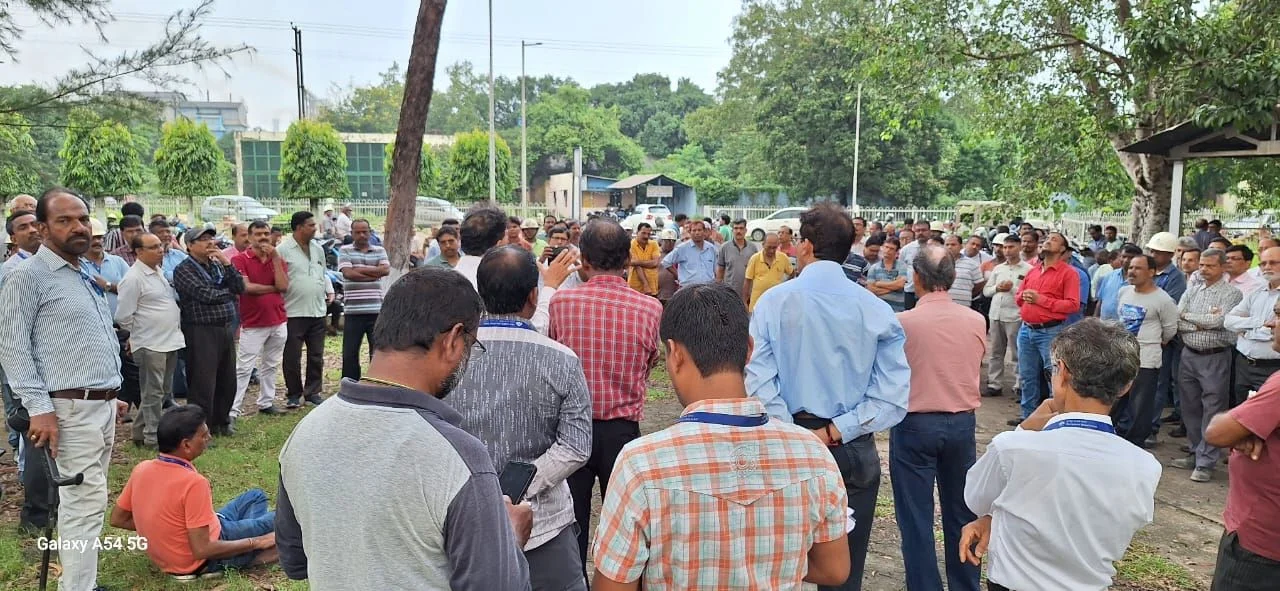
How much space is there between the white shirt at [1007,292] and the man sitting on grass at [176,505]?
7.58 meters

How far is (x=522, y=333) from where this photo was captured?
2619mm

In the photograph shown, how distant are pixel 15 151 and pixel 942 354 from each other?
757cm

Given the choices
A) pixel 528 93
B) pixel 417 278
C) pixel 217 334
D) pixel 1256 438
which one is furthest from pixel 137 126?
pixel 528 93

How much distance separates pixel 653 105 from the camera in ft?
239

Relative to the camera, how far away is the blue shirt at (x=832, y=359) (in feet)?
10.6

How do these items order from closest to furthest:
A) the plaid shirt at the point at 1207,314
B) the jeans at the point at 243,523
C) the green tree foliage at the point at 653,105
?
1. the jeans at the point at 243,523
2. the plaid shirt at the point at 1207,314
3. the green tree foliage at the point at 653,105

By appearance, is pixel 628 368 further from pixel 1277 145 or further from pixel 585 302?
pixel 1277 145

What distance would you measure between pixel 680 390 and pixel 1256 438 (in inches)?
81.9

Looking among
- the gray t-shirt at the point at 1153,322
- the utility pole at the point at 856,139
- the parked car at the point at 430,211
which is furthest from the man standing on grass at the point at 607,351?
the utility pole at the point at 856,139

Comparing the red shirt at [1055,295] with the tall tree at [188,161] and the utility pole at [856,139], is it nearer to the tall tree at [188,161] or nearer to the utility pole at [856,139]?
the utility pole at [856,139]

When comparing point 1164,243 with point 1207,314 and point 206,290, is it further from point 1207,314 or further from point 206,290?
point 206,290

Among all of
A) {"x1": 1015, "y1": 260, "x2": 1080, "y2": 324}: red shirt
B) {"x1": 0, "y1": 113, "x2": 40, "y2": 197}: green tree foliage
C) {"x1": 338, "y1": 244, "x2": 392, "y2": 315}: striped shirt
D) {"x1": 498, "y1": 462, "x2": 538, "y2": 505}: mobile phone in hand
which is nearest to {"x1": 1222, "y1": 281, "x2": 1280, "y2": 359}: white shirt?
{"x1": 1015, "y1": 260, "x2": 1080, "y2": 324}: red shirt

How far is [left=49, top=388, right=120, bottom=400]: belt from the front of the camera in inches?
142

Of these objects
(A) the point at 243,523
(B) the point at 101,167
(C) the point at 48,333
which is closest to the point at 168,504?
(A) the point at 243,523
